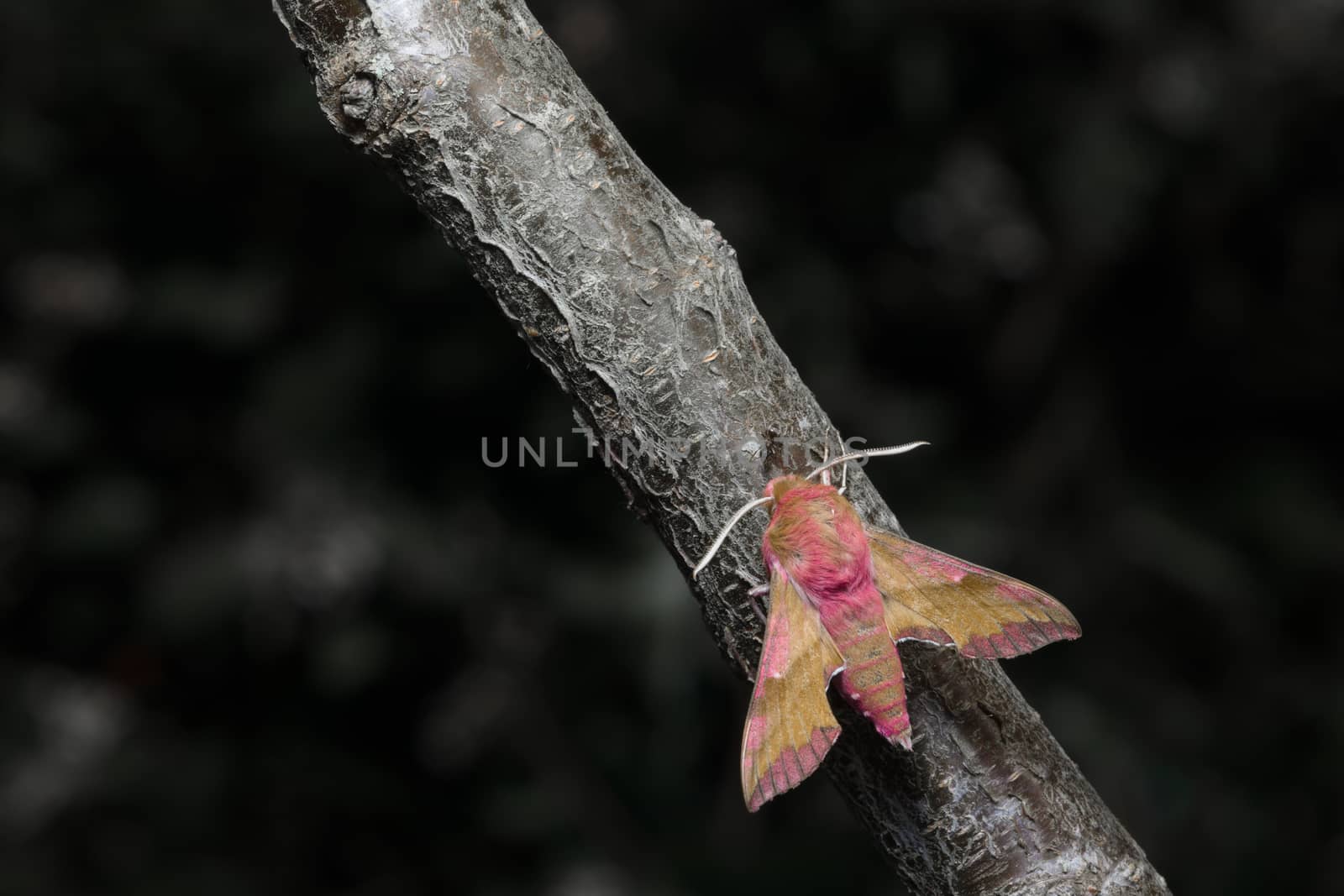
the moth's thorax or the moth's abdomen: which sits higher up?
the moth's thorax

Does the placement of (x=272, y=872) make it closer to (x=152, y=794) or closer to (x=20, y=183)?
(x=152, y=794)

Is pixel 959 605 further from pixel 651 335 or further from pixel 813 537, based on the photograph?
pixel 651 335

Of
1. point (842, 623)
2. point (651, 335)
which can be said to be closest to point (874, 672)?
point (842, 623)

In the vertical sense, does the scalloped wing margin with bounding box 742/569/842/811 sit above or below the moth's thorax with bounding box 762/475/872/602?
below

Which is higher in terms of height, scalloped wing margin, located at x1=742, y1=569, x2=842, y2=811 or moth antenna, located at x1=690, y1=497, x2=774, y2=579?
moth antenna, located at x1=690, y1=497, x2=774, y2=579

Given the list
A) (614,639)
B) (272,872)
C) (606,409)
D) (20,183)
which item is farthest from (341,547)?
(606,409)
